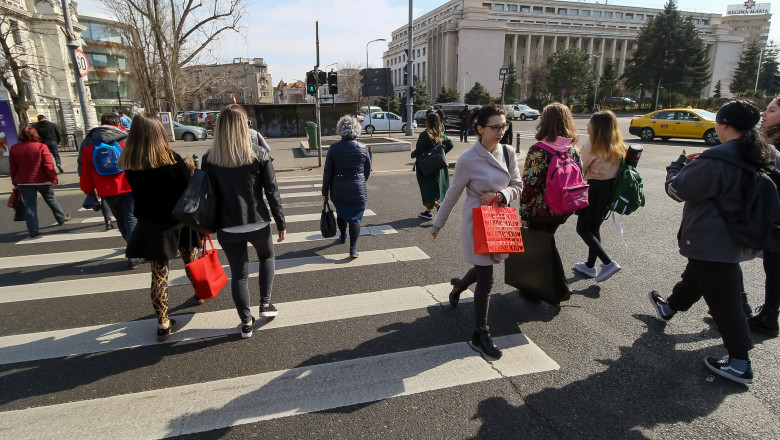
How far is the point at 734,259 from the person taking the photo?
2.77 meters

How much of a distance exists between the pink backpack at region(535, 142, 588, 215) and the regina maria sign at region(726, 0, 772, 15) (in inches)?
6357

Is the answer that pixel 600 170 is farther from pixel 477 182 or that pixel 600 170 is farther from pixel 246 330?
pixel 246 330

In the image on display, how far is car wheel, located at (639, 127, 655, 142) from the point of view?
20.1 metres

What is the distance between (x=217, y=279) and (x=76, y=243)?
463 centimetres

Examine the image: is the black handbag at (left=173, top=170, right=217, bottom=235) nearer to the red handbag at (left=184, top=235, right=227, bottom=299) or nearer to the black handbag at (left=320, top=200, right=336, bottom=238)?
the red handbag at (left=184, top=235, right=227, bottom=299)

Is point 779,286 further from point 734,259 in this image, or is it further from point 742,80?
point 742,80

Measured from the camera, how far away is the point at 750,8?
4587 inches

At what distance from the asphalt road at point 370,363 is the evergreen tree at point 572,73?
60218 mm

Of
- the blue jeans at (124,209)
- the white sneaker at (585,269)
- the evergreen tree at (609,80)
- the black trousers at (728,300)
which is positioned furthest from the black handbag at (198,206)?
the evergreen tree at (609,80)

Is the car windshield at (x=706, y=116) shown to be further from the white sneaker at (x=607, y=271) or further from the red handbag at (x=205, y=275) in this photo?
the red handbag at (x=205, y=275)

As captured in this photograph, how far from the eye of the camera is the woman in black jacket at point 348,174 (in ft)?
17.7

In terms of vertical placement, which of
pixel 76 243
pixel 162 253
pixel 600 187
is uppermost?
pixel 600 187

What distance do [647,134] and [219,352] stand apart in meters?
22.7

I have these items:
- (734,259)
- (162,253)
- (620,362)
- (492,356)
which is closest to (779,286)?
(734,259)
